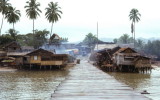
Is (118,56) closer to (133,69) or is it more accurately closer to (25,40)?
(133,69)

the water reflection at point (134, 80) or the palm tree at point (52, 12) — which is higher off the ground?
the palm tree at point (52, 12)

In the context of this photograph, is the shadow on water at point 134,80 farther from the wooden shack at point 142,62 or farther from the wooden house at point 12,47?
the wooden house at point 12,47

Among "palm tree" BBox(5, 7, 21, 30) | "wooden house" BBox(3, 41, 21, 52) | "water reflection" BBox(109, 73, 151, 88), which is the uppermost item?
"palm tree" BBox(5, 7, 21, 30)

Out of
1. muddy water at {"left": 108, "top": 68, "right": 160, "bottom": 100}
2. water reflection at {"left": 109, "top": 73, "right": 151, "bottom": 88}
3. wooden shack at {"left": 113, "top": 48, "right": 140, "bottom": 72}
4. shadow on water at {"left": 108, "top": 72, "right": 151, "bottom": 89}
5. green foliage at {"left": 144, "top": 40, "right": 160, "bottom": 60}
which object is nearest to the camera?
muddy water at {"left": 108, "top": 68, "right": 160, "bottom": 100}

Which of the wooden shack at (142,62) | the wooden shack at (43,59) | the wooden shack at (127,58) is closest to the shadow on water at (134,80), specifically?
the wooden shack at (142,62)

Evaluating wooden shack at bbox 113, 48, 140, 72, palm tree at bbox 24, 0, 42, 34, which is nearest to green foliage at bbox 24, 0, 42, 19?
palm tree at bbox 24, 0, 42, 34

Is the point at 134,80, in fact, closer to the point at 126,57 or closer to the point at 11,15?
the point at 126,57

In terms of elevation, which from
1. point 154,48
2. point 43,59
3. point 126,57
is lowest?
point 43,59

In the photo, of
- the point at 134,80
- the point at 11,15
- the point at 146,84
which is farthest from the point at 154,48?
the point at 146,84

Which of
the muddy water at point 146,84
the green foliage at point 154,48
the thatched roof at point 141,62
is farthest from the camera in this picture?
the green foliage at point 154,48

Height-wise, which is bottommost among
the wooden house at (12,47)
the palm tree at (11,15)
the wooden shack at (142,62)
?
the wooden shack at (142,62)

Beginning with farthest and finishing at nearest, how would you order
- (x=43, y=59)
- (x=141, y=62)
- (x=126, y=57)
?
(x=43, y=59)
(x=126, y=57)
(x=141, y=62)

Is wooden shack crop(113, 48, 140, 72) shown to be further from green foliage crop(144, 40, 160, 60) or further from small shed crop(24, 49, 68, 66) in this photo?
green foliage crop(144, 40, 160, 60)

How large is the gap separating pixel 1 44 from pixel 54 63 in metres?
23.6
